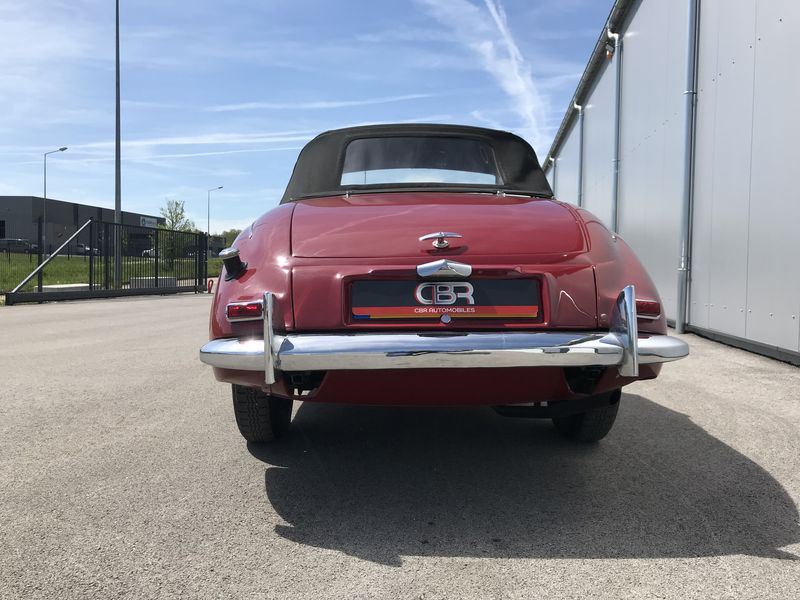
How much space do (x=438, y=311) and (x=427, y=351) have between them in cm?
22

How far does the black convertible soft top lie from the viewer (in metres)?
3.48

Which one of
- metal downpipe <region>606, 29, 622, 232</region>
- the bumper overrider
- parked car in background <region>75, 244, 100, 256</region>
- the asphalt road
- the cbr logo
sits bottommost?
the asphalt road

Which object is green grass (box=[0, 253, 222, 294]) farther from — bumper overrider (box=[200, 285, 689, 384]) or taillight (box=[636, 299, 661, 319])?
taillight (box=[636, 299, 661, 319])

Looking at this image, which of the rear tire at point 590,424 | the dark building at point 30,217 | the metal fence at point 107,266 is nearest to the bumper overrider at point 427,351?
the rear tire at point 590,424

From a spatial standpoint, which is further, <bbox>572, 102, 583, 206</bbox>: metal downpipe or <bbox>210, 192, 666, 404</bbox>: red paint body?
<bbox>572, 102, 583, 206</bbox>: metal downpipe

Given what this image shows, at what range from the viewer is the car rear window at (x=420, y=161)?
144 inches

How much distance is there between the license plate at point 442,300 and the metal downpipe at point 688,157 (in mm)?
7371

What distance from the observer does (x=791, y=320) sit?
6062 millimetres

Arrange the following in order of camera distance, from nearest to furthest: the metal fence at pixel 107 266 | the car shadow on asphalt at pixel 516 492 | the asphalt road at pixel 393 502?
the asphalt road at pixel 393 502 < the car shadow on asphalt at pixel 516 492 < the metal fence at pixel 107 266

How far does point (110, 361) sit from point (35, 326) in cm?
435

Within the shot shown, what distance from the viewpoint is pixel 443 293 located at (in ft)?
8.34

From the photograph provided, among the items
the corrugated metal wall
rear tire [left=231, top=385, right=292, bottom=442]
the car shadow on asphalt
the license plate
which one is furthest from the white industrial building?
the corrugated metal wall

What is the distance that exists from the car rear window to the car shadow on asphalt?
1.46 meters

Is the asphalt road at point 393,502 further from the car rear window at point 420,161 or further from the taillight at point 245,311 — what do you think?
the car rear window at point 420,161
